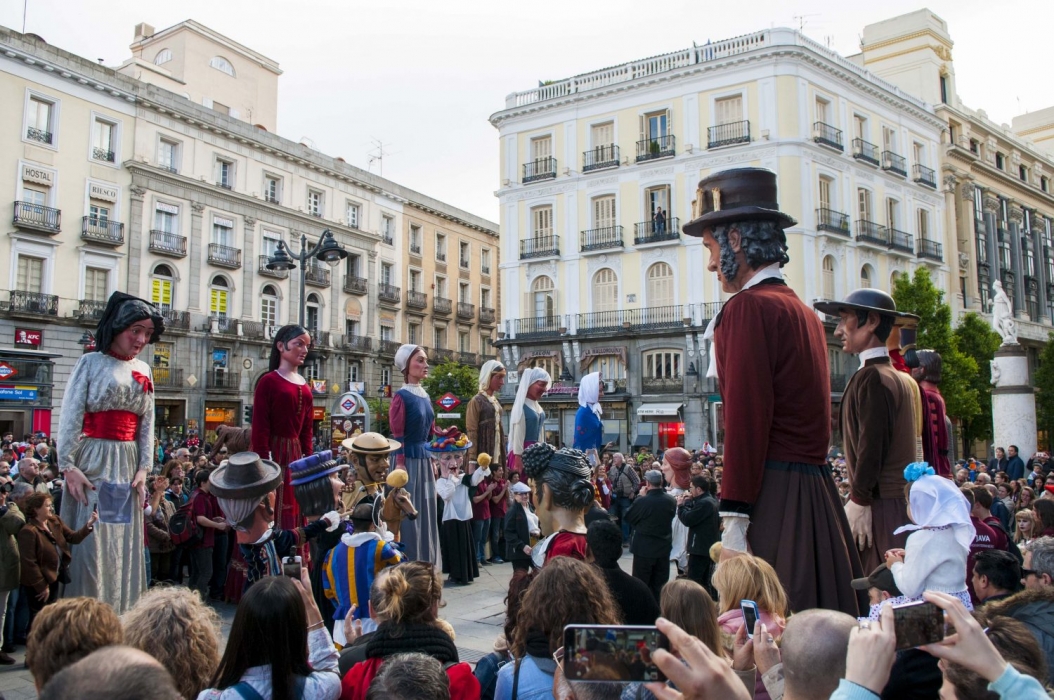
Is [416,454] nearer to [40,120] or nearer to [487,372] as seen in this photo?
[487,372]

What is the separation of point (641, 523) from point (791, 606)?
4344mm

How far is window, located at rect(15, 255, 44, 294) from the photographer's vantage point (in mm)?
28953

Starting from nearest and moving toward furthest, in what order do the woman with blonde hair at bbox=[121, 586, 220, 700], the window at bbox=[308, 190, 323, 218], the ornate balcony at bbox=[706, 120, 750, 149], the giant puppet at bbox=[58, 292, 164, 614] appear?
1. the woman with blonde hair at bbox=[121, 586, 220, 700]
2. the giant puppet at bbox=[58, 292, 164, 614]
3. the ornate balcony at bbox=[706, 120, 750, 149]
4. the window at bbox=[308, 190, 323, 218]

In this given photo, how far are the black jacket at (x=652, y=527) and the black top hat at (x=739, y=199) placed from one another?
4393 mm

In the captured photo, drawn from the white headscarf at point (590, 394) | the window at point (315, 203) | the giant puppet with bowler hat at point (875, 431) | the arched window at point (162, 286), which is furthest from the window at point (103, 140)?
the giant puppet with bowler hat at point (875, 431)

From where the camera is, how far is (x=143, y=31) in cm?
4144

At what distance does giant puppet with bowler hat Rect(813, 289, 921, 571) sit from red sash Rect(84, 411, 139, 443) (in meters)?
3.95

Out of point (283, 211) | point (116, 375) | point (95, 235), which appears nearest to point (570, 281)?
point (283, 211)

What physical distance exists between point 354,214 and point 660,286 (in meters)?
18.2

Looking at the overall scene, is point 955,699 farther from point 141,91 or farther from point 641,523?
point 141,91

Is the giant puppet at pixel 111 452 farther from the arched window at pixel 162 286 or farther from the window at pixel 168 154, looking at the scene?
the window at pixel 168 154

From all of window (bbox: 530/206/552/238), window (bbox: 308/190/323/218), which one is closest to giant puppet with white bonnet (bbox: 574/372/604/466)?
window (bbox: 530/206/552/238)

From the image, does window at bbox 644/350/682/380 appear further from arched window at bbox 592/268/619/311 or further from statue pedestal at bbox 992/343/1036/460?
statue pedestal at bbox 992/343/1036/460

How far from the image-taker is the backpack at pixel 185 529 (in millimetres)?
7539
